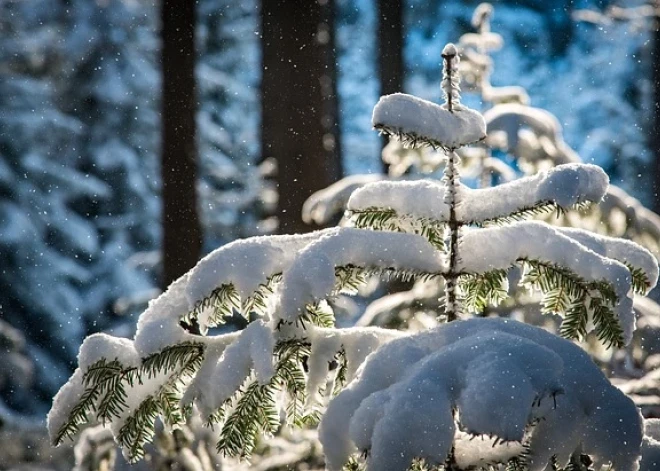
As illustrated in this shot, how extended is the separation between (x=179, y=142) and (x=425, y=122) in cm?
503

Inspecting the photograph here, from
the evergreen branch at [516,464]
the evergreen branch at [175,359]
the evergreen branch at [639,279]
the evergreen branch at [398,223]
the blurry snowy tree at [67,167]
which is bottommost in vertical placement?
the blurry snowy tree at [67,167]

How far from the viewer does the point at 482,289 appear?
1694mm

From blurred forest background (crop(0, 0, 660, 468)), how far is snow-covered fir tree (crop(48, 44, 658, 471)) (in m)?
8.57

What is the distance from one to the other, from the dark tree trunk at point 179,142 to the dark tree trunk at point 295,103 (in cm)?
64

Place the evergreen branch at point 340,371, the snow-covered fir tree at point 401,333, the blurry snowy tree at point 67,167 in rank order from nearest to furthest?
the snow-covered fir tree at point 401,333 → the evergreen branch at point 340,371 → the blurry snowy tree at point 67,167

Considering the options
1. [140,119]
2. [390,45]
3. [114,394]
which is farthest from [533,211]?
[140,119]

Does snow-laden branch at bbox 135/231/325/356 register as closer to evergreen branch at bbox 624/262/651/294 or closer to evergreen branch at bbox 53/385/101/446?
evergreen branch at bbox 53/385/101/446

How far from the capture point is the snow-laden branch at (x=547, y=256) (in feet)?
4.98

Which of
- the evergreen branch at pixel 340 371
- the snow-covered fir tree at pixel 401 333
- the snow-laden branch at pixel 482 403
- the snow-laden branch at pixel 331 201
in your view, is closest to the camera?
the snow-laden branch at pixel 482 403

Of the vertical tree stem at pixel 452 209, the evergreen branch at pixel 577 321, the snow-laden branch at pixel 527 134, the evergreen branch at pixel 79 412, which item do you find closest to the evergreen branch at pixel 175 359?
the evergreen branch at pixel 79 412

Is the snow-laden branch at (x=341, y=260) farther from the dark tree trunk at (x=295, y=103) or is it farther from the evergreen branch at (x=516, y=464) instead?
the dark tree trunk at (x=295, y=103)

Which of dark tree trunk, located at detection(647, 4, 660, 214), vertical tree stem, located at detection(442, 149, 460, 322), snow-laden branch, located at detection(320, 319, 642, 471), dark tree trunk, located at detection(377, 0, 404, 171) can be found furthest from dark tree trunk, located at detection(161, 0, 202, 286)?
dark tree trunk, located at detection(647, 4, 660, 214)

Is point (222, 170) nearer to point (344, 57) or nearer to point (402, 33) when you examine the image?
point (344, 57)

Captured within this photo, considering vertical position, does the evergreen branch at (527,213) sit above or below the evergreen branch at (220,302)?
above
